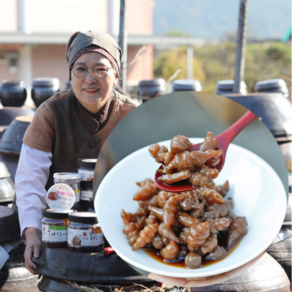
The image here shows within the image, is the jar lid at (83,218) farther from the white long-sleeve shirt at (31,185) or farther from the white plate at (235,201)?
the white long-sleeve shirt at (31,185)

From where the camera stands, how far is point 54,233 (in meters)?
1.30

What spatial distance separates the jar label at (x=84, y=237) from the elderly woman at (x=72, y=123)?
0.20 meters

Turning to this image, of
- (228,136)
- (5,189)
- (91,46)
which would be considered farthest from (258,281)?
(5,189)

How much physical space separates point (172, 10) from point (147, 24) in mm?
59558

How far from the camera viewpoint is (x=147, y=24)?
1384 centimetres

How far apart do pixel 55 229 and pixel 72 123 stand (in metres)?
0.49

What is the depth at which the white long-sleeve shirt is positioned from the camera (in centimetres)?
150

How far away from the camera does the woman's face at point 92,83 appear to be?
4.84 ft

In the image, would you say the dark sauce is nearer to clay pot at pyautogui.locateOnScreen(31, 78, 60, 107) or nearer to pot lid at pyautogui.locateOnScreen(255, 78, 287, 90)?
clay pot at pyautogui.locateOnScreen(31, 78, 60, 107)

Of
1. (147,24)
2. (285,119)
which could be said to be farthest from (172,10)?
(285,119)

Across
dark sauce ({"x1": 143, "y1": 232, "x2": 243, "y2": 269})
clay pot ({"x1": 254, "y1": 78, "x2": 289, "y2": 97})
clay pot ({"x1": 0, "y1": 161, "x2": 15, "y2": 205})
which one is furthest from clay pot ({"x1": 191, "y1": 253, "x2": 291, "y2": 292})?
clay pot ({"x1": 254, "y1": 78, "x2": 289, "y2": 97})

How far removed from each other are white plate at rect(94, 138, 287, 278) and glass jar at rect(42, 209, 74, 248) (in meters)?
0.13

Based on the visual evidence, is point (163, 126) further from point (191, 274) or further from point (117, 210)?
point (191, 274)

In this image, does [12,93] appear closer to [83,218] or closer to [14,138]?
[14,138]
